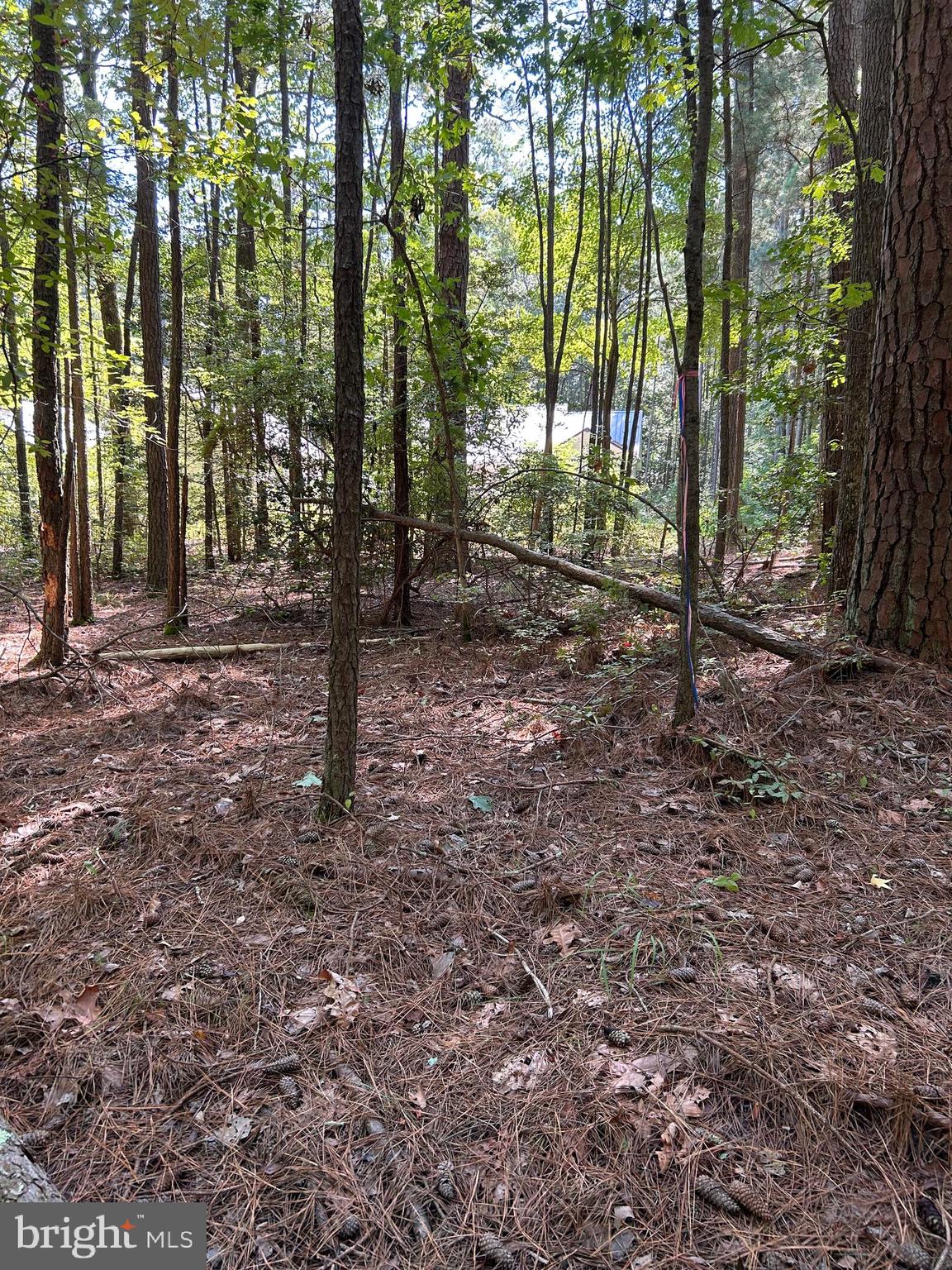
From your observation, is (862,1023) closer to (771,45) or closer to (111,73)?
(771,45)

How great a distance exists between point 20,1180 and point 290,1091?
628 millimetres

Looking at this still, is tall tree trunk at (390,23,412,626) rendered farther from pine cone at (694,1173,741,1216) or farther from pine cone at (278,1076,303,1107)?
pine cone at (694,1173,741,1216)

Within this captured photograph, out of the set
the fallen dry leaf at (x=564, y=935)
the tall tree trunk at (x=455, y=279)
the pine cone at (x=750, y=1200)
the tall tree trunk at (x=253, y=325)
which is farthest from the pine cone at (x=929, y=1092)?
the tall tree trunk at (x=455, y=279)

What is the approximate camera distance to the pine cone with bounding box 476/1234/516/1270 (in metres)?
1.40

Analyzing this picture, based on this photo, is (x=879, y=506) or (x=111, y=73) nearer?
(x=879, y=506)

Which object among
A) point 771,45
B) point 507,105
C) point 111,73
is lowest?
point 771,45

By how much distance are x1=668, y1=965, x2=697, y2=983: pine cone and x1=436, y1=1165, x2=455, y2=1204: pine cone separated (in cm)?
87

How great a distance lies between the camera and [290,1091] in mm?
1800

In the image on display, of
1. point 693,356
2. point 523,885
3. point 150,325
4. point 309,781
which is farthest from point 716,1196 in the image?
point 150,325

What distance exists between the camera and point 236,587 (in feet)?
29.9

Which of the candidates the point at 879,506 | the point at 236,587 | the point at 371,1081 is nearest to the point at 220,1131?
the point at 371,1081

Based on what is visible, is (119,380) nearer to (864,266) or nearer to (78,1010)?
(864,266)

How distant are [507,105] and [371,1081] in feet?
48.6

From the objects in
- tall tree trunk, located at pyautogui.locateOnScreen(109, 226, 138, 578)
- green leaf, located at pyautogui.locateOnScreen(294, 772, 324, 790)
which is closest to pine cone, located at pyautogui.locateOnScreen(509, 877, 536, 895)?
green leaf, located at pyautogui.locateOnScreen(294, 772, 324, 790)
